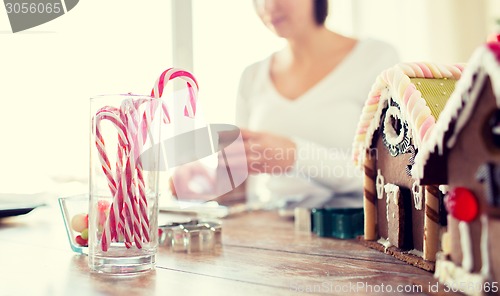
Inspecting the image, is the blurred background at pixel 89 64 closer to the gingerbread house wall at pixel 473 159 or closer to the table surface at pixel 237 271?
the table surface at pixel 237 271

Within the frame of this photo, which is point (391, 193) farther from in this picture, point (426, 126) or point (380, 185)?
point (426, 126)

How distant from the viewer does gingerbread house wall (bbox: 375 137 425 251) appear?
0.88 m

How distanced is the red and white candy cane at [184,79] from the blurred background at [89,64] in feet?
2.84

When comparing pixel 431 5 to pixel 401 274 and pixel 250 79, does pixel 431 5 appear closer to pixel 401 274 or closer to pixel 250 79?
pixel 250 79

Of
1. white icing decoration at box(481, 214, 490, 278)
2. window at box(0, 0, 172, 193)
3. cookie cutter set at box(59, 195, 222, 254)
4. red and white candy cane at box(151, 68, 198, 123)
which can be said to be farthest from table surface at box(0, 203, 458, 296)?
window at box(0, 0, 172, 193)

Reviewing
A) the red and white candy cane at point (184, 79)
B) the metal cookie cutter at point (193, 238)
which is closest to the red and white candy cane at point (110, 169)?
the red and white candy cane at point (184, 79)

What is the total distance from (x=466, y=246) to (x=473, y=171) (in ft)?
0.30

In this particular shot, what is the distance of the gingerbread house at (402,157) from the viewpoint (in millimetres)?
821

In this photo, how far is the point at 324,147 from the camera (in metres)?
2.08

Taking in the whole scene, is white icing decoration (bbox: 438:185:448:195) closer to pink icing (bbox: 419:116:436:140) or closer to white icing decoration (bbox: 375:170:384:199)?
pink icing (bbox: 419:116:436:140)

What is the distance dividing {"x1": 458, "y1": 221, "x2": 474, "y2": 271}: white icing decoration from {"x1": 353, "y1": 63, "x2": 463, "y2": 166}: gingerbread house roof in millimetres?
209

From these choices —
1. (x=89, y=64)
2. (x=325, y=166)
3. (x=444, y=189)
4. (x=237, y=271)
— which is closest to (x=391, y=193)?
(x=444, y=189)

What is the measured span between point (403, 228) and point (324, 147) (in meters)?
1.18

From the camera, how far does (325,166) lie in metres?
1.92
